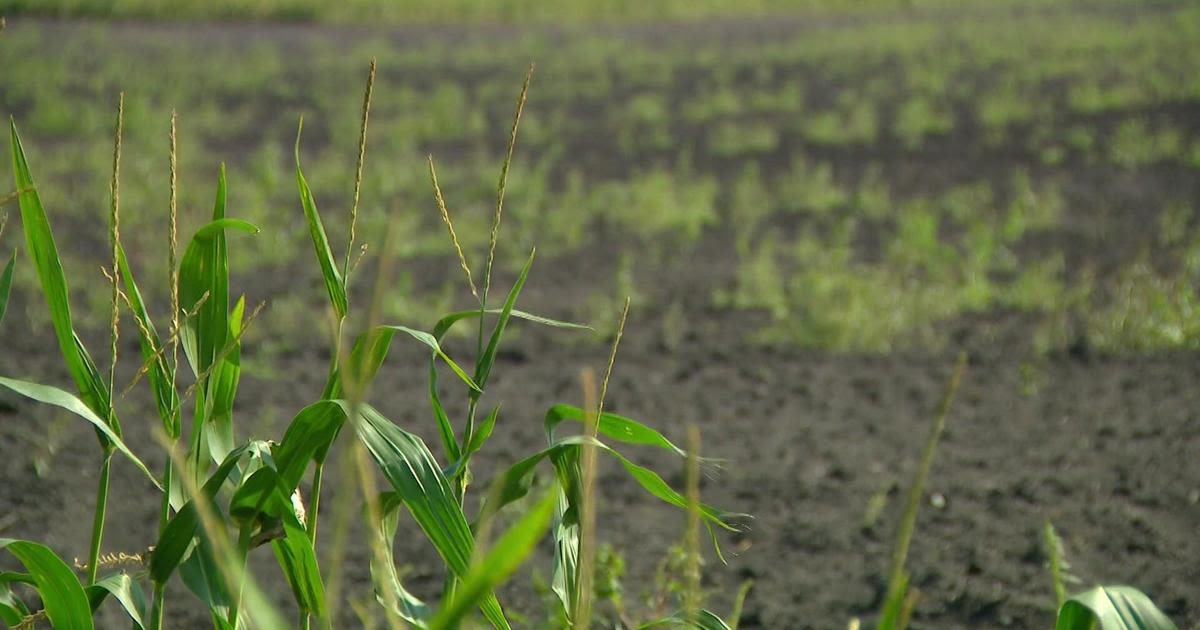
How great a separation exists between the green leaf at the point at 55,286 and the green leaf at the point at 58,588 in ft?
0.69

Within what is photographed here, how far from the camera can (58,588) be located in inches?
66.1

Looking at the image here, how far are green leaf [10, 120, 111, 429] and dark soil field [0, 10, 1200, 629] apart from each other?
115cm

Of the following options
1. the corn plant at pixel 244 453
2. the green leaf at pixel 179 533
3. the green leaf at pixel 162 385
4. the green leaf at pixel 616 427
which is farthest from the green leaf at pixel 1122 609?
the green leaf at pixel 162 385

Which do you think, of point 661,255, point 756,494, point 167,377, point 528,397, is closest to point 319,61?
point 661,255

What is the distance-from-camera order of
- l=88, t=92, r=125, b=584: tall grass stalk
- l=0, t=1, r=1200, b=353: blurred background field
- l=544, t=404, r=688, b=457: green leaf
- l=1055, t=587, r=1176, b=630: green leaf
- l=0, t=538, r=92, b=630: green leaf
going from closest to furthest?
1. l=1055, t=587, r=1176, b=630: green leaf
2. l=88, t=92, r=125, b=584: tall grass stalk
3. l=0, t=538, r=92, b=630: green leaf
4. l=544, t=404, r=688, b=457: green leaf
5. l=0, t=1, r=1200, b=353: blurred background field

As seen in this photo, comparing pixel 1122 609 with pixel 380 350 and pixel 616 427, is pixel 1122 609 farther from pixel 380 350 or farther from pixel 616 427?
pixel 380 350

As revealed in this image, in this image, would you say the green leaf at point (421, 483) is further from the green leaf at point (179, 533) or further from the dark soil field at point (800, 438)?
the dark soil field at point (800, 438)

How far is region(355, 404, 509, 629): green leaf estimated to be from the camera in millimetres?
1595

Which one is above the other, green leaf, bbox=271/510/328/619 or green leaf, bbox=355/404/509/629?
green leaf, bbox=355/404/509/629

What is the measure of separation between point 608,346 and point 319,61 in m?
9.64

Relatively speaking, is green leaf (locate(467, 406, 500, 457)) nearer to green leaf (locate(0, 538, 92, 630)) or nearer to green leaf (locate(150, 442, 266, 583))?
green leaf (locate(150, 442, 266, 583))

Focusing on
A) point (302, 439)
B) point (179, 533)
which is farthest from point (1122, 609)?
point (179, 533)

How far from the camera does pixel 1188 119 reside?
9.95m

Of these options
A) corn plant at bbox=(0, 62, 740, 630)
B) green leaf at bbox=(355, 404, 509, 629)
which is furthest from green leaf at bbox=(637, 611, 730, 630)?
green leaf at bbox=(355, 404, 509, 629)
